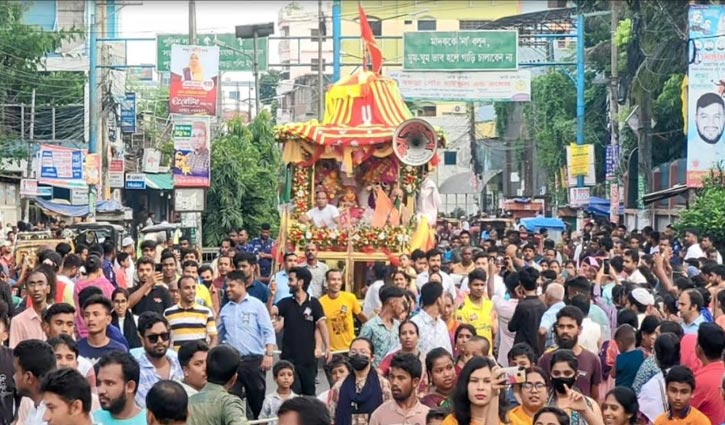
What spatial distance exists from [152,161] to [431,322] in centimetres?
4682

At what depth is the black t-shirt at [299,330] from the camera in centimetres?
1298

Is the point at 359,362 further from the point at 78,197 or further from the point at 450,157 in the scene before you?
the point at 450,157

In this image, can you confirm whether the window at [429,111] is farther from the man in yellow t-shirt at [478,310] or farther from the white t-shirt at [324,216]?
the man in yellow t-shirt at [478,310]

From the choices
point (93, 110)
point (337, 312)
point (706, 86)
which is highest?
point (93, 110)

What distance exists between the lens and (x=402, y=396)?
834 centimetres

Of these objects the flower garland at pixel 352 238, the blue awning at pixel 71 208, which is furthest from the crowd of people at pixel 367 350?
the blue awning at pixel 71 208

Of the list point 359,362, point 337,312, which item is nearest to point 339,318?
point 337,312

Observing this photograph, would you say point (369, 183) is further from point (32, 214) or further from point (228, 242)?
point (32, 214)

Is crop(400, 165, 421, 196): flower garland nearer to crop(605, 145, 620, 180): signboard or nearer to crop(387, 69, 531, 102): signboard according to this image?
crop(387, 69, 531, 102): signboard

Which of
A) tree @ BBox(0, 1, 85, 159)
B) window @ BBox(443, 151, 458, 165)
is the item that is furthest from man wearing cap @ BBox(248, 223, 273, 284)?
window @ BBox(443, 151, 458, 165)

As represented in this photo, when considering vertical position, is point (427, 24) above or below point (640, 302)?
above

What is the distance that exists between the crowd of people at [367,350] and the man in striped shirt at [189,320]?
0.01 m

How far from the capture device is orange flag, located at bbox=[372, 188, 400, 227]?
20.8 metres

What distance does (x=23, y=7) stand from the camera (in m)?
43.1
